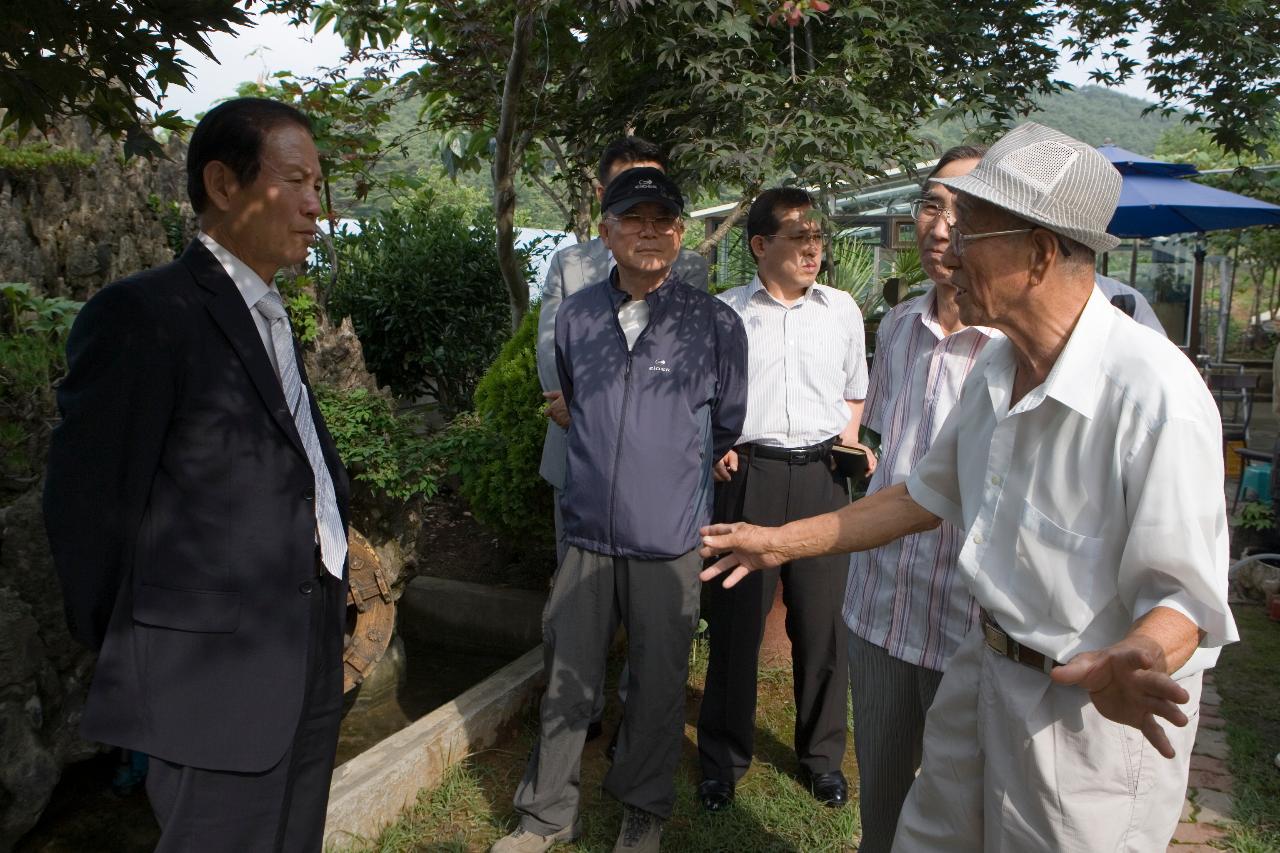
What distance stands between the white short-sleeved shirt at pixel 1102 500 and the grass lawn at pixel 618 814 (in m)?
2.10

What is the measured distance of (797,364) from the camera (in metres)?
4.07

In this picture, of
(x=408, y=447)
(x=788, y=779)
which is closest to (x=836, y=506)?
(x=788, y=779)

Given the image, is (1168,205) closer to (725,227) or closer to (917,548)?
(725,227)

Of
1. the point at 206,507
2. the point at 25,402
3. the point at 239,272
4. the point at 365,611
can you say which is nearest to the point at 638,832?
the point at 365,611

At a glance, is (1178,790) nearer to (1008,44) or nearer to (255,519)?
(255,519)

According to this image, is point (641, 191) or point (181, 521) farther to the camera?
point (641, 191)

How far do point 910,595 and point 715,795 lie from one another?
1575 millimetres

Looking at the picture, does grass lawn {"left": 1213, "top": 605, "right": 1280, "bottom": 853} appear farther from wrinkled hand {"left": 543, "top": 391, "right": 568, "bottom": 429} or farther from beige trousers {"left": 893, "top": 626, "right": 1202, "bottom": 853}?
wrinkled hand {"left": 543, "top": 391, "right": 568, "bottom": 429}

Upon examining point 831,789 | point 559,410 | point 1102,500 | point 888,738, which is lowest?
point 831,789

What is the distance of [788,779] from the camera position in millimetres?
4211

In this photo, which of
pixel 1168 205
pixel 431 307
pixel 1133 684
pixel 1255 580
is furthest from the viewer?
pixel 1168 205

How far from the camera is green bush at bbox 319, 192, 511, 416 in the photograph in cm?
834

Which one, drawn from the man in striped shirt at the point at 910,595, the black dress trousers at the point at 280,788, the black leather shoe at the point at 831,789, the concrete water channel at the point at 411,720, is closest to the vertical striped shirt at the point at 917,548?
the man in striped shirt at the point at 910,595

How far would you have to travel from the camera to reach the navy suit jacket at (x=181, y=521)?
208 cm
